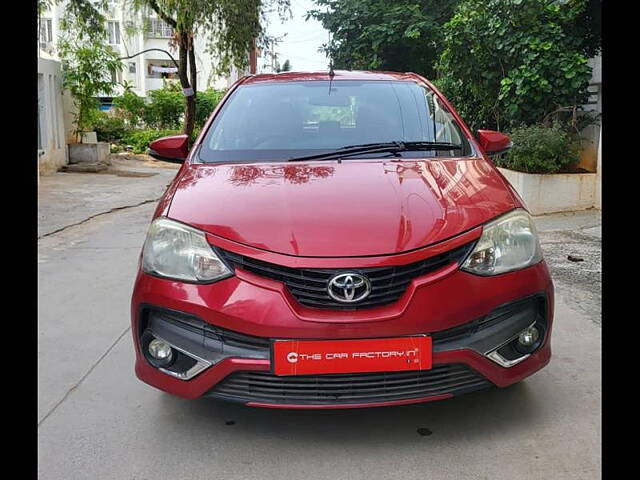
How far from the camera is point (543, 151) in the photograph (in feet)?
25.1

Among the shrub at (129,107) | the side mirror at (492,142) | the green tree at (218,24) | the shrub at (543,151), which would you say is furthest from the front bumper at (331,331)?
the shrub at (129,107)

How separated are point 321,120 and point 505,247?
1.39 metres

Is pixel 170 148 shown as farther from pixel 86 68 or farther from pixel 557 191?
pixel 86 68

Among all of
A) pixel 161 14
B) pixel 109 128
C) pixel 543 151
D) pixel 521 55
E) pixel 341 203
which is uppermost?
pixel 161 14

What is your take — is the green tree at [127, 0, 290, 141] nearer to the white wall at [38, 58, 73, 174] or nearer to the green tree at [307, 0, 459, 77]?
the green tree at [307, 0, 459, 77]

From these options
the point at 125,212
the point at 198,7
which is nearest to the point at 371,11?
the point at 198,7

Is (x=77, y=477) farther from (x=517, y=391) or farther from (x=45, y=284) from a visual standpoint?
(x=45, y=284)

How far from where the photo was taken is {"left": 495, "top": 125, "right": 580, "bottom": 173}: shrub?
25.2 feet

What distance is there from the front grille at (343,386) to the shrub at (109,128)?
54.1 ft

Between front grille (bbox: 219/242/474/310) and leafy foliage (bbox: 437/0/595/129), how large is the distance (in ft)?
21.0

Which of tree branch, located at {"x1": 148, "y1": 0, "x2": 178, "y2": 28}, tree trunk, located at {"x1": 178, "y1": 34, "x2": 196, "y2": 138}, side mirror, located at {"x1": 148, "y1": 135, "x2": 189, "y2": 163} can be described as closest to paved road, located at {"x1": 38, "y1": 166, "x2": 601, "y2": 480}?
side mirror, located at {"x1": 148, "y1": 135, "x2": 189, "y2": 163}

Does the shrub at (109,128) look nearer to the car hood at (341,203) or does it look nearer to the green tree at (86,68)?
the green tree at (86,68)

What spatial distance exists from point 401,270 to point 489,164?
1.08 metres

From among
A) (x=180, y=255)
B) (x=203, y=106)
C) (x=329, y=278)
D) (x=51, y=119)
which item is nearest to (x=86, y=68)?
(x=51, y=119)
